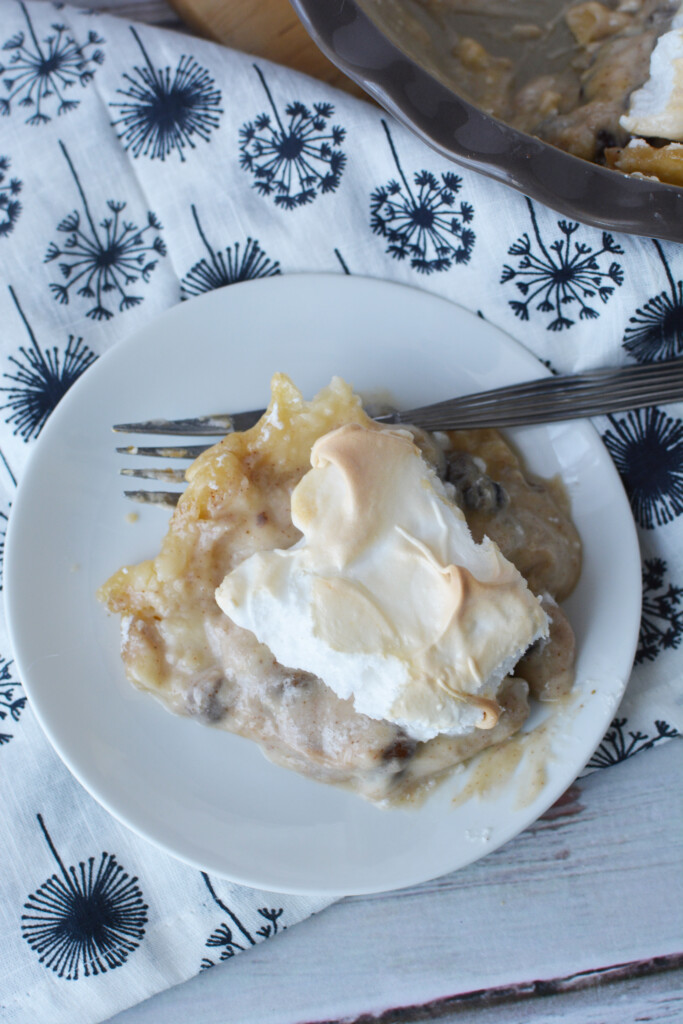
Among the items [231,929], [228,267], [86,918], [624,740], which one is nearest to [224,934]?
[231,929]

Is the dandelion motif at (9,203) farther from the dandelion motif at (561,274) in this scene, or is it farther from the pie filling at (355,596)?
the dandelion motif at (561,274)

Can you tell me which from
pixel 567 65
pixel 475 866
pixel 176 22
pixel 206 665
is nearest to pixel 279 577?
pixel 206 665

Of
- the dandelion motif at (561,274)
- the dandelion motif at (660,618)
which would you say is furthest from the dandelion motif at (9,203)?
the dandelion motif at (660,618)

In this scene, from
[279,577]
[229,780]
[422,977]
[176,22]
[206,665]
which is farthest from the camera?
[176,22]

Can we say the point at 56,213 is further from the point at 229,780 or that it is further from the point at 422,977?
the point at 422,977

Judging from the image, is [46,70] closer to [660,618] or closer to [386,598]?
[386,598]
